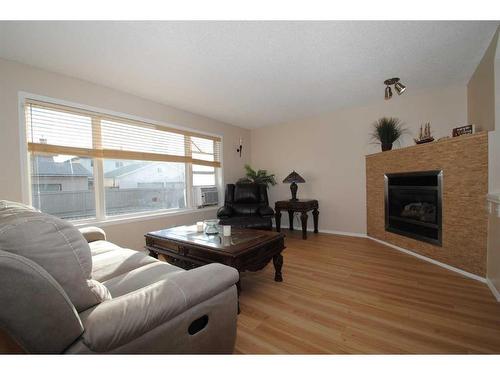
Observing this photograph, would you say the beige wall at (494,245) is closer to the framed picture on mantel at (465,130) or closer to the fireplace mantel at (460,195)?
the fireplace mantel at (460,195)

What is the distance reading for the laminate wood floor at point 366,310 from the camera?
4.51 feet

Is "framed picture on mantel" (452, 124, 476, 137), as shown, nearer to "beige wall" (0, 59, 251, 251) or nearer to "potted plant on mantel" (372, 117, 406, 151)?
"potted plant on mantel" (372, 117, 406, 151)

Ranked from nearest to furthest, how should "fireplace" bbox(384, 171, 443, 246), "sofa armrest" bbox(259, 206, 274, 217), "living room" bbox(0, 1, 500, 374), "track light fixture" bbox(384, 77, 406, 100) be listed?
"living room" bbox(0, 1, 500, 374) < "fireplace" bbox(384, 171, 443, 246) < "track light fixture" bbox(384, 77, 406, 100) < "sofa armrest" bbox(259, 206, 274, 217)

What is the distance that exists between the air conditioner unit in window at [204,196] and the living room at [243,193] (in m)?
0.03

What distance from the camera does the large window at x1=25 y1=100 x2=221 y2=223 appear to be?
2500 mm

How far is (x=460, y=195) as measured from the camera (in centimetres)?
233

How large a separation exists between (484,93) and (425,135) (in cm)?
75

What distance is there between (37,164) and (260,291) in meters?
2.77

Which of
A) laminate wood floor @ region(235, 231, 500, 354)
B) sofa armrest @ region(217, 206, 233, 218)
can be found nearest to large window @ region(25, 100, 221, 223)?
sofa armrest @ region(217, 206, 233, 218)

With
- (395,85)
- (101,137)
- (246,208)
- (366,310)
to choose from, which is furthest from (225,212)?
(395,85)

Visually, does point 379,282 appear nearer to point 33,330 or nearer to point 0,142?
point 33,330

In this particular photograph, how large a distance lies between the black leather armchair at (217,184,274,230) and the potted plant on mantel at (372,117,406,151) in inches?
80.5
